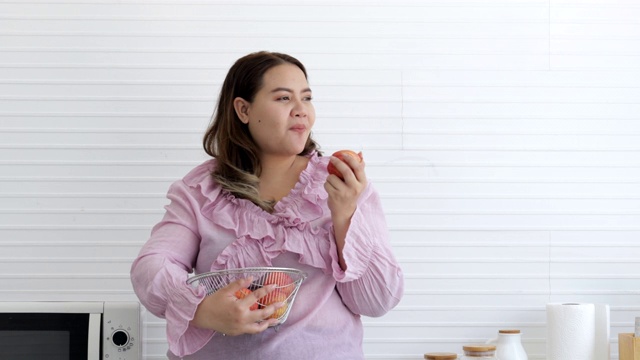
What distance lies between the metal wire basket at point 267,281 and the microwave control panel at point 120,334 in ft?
0.96

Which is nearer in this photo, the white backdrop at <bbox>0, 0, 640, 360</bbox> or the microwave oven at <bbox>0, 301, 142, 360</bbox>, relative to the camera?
the microwave oven at <bbox>0, 301, 142, 360</bbox>

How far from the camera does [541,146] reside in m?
2.40

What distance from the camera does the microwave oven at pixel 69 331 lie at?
195 cm

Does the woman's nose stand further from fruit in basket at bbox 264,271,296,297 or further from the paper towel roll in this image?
the paper towel roll

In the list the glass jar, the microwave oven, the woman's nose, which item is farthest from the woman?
the glass jar

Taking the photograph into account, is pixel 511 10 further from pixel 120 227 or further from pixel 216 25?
pixel 120 227

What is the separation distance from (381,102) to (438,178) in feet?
0.77

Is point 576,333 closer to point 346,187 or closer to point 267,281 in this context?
point 346,187

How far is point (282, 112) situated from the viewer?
77.5 inches

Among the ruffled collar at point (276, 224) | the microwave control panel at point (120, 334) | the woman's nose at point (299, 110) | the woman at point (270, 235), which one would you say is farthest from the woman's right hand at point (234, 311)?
the woman's nose at point (299, 110)

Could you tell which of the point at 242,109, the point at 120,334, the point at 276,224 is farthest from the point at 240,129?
the point at 120,334

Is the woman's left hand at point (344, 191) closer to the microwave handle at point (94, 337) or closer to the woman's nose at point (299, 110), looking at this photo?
the woman's nose at point (299, 110)

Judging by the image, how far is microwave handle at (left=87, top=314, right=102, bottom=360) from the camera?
1961 millimetres

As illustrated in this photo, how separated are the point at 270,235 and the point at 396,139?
0.61 m
